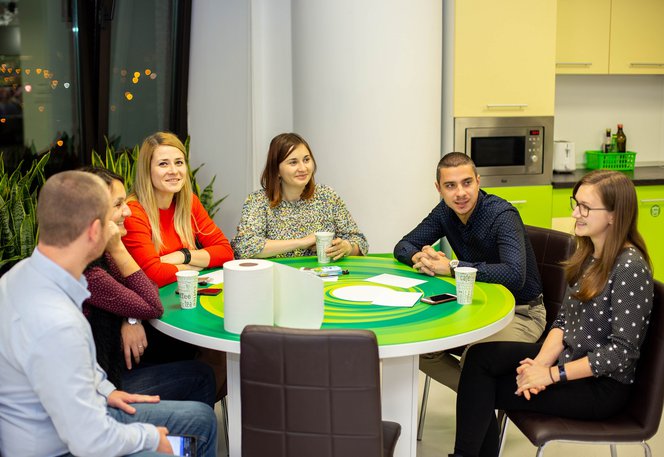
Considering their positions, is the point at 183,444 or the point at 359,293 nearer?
the point at 183,444

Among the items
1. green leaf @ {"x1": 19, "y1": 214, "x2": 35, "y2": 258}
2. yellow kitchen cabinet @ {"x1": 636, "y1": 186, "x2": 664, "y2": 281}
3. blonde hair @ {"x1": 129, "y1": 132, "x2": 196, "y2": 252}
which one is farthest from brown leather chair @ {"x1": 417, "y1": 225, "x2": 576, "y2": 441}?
green leaf @ {"x1": 19, "y1": 214, "x2": 35, "y2": 258}

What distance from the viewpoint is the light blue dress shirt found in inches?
64.7

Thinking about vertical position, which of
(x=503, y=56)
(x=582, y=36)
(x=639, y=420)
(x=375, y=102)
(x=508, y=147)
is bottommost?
(x=639, y=420)

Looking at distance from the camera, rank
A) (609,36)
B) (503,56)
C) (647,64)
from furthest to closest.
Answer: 1. (647,64)
2. (609,36)
3. (503,56)

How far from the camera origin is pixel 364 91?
4320mm

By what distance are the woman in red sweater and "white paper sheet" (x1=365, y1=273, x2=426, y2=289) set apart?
691mm

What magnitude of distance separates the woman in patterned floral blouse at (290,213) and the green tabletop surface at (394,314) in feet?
1.84

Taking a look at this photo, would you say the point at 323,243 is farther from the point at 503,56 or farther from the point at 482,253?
the point at 503,56

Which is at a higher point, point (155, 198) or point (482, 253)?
point (155, 198)

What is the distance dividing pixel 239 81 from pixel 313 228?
5.89 feet

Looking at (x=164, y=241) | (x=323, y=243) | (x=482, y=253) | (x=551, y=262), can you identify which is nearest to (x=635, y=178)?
(x=551, y=262)

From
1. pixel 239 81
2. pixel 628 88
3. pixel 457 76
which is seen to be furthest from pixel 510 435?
pixel 628 88

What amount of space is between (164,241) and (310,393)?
1.42 metres

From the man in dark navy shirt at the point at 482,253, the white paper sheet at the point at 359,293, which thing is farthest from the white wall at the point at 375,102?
the white paper sheet at the point at 359,293
